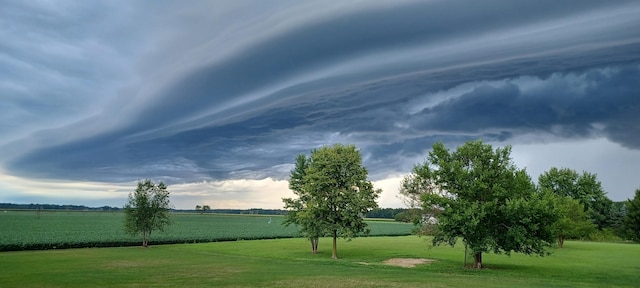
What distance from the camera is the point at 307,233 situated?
55.5 metres

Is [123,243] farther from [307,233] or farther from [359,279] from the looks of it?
[359,279]

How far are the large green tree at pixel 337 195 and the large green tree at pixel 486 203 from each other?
38.8ft

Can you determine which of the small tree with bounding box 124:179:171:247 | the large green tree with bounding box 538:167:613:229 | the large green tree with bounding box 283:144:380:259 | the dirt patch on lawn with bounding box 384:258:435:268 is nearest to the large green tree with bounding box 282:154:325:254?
the large green tree with bounding box 283:144:380:259

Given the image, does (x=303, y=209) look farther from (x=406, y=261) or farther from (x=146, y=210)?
(x=146, y=210)

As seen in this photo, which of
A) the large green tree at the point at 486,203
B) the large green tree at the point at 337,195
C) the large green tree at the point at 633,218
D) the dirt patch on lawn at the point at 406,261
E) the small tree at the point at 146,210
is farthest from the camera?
the large green tree at the point at 633,218

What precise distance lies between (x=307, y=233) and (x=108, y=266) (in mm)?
23819

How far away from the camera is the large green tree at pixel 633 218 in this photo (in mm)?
103438

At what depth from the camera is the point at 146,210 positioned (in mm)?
72188

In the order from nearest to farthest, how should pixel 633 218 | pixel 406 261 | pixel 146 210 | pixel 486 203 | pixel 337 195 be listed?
1. pixel 486 203
2. pixel 406 261
3. pixel 337 195
4. pixel 146 210
5. pixel 633 218

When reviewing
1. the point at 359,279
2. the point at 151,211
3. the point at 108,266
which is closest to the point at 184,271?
the point at 108,266

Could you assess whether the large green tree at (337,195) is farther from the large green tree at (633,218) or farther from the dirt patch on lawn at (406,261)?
the large green tree at (633,218)

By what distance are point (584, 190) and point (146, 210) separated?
10536cm

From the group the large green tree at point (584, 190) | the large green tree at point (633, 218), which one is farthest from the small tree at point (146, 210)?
the large green tree at point (633, 218)

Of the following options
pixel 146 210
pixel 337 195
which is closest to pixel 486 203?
pixel 337 195
